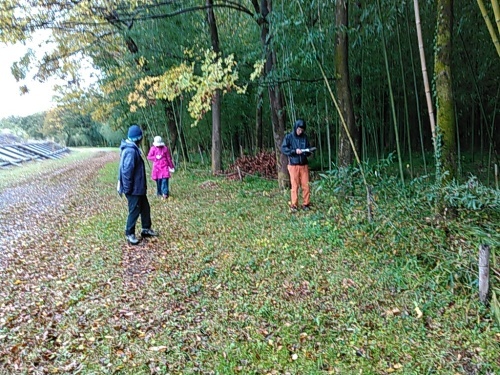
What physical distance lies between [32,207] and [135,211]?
14.3 feet

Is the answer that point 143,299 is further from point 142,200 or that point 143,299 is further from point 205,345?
point 142,200

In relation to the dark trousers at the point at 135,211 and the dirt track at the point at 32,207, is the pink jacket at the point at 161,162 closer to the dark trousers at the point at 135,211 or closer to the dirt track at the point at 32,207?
the dirt track at the point at 32,207

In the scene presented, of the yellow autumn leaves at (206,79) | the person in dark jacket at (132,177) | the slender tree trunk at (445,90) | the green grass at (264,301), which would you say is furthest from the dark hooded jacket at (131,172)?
the slender tree trunk at (445,90)

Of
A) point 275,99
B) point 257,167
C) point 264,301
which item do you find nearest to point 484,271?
point 264,301

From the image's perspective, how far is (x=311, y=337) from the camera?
241cm

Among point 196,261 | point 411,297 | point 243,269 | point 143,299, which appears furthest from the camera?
point 196,261

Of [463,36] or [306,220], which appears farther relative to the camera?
[463,36]

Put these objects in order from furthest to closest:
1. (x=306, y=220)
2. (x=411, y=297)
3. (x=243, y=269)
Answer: (x=306, y=220) < (x=243, y=269) < (x=411, y=297)

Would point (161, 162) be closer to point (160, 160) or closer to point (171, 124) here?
point (160, 160)

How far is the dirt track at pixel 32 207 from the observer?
5.17m

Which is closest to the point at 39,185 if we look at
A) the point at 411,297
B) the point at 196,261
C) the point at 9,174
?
the point at 9,174

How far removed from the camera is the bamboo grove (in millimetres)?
4492

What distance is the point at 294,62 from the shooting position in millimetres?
5301

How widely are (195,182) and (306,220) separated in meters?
4.78
